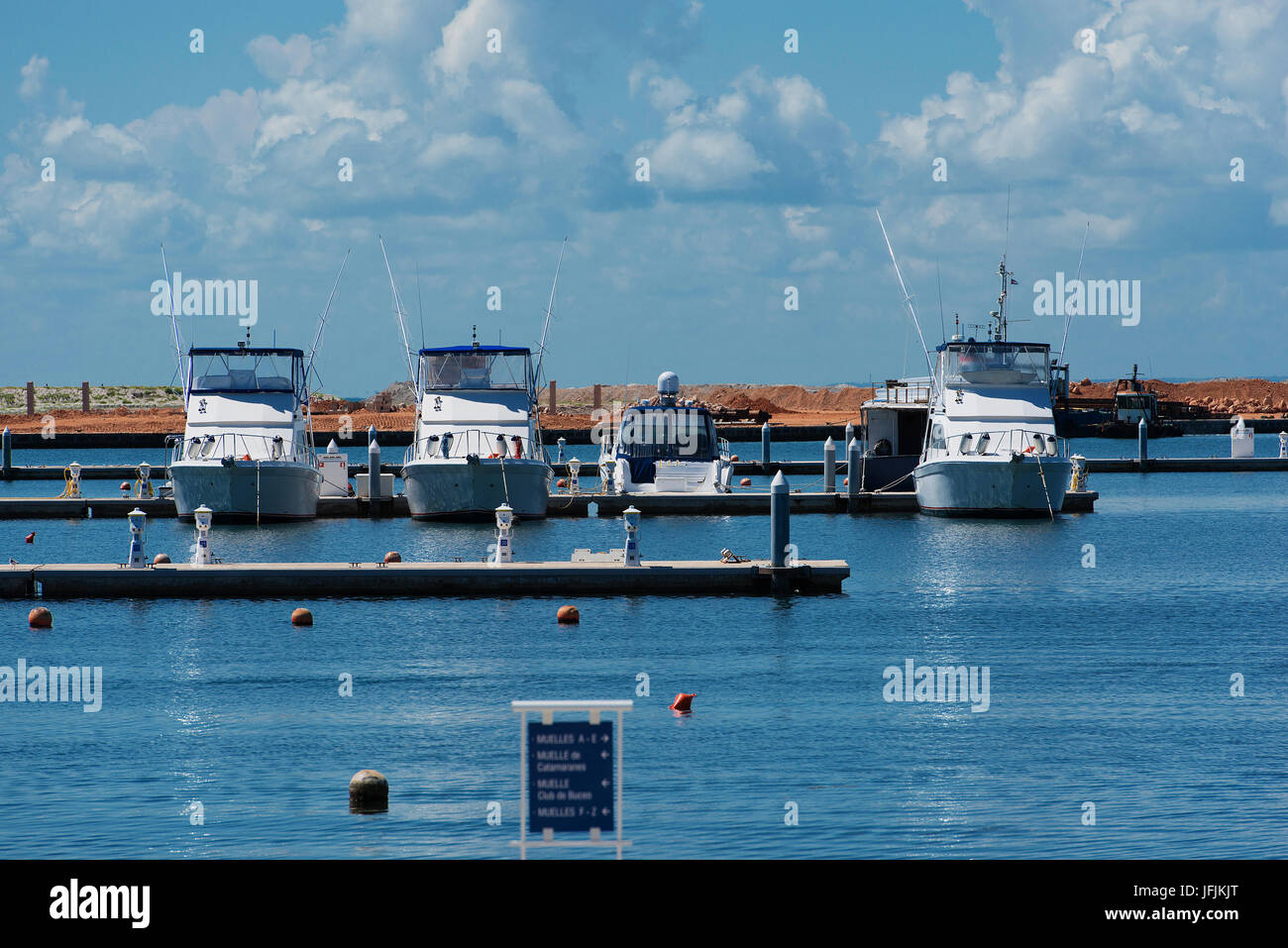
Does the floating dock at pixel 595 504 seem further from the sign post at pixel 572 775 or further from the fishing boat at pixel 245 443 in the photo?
the sign post at pixel 572 775

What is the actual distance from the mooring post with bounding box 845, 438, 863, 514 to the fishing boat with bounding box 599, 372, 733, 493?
149 inches

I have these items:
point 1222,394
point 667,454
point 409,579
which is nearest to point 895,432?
point 667,454

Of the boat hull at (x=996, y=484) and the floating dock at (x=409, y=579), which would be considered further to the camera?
the boat hull at (x=996, y=484)

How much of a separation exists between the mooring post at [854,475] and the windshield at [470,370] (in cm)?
1034

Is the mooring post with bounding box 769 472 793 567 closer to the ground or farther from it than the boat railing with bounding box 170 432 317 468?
closer to the ground

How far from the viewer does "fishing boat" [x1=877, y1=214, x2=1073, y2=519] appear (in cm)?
4494

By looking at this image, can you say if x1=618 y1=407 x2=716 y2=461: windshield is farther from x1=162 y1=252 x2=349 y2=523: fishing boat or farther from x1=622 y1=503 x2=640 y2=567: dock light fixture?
x1=622 y1=503 x2=640 y2=567: dock light fixture

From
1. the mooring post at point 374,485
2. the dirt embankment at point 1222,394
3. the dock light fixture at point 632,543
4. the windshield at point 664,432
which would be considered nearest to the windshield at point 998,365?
the windshield at point 664,432

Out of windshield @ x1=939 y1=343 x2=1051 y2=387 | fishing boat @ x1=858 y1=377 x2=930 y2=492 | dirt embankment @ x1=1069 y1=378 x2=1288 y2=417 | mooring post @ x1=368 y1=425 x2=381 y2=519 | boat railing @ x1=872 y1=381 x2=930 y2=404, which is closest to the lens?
windshield @ x1=939 y1=343 x2=1051 y2=387

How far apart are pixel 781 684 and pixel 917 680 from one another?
6.80ft

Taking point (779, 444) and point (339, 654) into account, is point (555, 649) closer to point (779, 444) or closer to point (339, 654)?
point (339, 654)

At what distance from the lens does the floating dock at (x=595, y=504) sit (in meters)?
47.4

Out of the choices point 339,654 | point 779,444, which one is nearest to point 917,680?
point 339,654

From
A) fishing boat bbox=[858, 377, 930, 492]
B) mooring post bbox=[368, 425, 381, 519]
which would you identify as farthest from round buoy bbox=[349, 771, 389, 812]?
fishing boat bbox=[858, 377, 930, 492]
